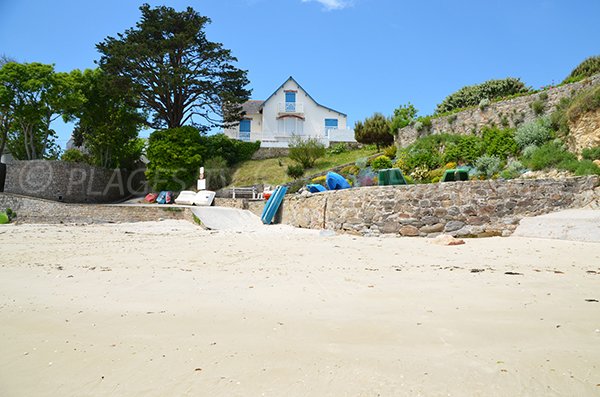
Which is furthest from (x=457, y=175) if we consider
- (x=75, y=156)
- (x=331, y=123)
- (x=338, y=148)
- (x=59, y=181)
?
(x=331, y=123)

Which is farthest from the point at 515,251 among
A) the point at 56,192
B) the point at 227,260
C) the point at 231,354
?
the point at 56,192

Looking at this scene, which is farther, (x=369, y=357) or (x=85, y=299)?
(x=85, y=299)

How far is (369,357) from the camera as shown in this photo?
6.54 ft

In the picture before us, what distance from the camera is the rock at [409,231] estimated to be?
352 inches

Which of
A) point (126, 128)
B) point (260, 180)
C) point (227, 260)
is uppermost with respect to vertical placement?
point (126, 128)

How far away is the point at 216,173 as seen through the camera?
26078 millimetres

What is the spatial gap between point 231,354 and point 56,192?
23456mm

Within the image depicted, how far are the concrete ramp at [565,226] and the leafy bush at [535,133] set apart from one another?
291 inches

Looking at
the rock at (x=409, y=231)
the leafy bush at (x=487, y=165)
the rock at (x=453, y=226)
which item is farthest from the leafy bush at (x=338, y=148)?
the rock at (x=453, y=226)

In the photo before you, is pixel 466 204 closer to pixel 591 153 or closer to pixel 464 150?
pixel 591 153

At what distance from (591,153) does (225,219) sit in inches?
483

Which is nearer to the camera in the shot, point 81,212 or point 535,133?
point 535,133

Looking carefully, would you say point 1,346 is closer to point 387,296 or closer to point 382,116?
point 387,296

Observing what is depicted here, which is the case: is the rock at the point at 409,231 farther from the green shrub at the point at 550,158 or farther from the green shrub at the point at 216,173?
the green shrub at the point at 216,173
